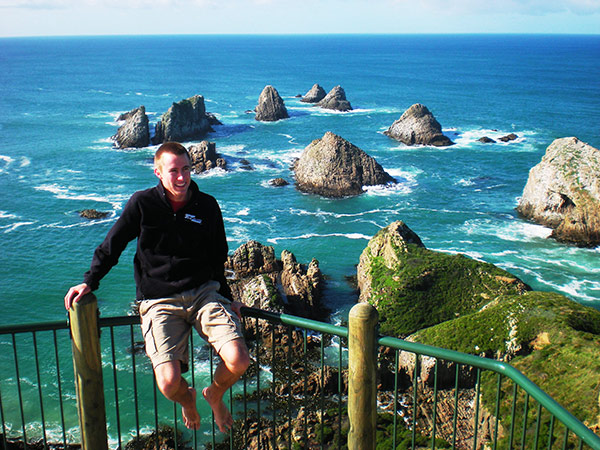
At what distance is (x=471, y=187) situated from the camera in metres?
56.6

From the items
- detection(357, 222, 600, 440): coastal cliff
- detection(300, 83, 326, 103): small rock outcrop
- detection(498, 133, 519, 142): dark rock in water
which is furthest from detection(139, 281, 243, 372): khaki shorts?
detection(300, 83, 326, 103): small rock outcrop

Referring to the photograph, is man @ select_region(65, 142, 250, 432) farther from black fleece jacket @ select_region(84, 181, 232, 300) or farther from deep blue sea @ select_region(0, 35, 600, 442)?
deep blue sea @ select_region(0, 35, 600, 442)

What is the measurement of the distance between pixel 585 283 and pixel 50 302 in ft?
101

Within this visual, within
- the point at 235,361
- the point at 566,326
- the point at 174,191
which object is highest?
the point at 174,191

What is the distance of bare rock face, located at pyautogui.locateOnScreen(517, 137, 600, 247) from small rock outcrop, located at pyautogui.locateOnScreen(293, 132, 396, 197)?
13049 mm

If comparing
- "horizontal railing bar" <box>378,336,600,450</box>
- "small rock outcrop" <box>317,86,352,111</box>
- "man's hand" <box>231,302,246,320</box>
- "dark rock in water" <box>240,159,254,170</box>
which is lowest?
"dark rock in water" <box>240,159,254,170</box>

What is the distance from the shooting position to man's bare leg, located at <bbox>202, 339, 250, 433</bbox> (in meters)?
5.62

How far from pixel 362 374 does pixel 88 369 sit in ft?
8.76

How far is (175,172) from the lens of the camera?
5984 mm

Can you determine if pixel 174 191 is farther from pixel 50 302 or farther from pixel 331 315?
pixel 50 302

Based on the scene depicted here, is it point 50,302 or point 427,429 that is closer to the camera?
point 427,429

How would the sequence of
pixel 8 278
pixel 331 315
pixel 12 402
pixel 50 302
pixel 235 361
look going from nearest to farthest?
1. pixel 235 361
2. pixel 12 402
3. pixel 331 315
4. pixel 50 302
5. pixel 8 278

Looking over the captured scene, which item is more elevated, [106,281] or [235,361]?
[235,361]

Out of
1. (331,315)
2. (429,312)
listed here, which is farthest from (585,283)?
(331,315)
